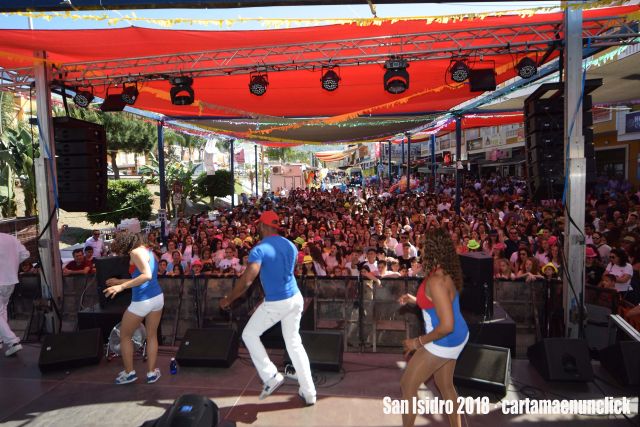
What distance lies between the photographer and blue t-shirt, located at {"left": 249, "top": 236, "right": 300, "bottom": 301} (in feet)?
11.7

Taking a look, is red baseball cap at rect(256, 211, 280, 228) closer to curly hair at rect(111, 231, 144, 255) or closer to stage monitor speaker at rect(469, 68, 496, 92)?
curly hair at rect(111, 231, 144, 255)

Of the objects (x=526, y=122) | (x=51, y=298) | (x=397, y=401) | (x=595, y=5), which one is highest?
(x=595, y=5)

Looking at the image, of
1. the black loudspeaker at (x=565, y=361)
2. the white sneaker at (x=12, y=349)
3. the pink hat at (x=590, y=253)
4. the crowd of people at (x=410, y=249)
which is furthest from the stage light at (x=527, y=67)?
the white sneaker at (x=12, y=349)

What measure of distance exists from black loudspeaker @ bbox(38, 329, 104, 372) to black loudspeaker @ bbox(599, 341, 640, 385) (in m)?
5.23

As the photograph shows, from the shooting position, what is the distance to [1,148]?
52.0 ft

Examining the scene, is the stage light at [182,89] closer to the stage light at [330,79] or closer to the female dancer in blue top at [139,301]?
the stage light at [330,79]

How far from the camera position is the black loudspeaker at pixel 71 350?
455 centimetres

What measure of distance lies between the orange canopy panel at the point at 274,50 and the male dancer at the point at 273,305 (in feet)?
9.63

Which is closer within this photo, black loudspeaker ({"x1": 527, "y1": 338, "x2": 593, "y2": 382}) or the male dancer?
the male dancer

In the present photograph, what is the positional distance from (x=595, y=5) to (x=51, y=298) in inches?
278

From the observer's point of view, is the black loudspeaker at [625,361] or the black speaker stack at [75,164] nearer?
the black loudspeaker at [625,361]

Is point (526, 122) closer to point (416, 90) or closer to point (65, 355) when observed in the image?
point (416, 90)

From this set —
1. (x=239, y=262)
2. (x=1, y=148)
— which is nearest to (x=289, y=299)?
(x=239, y=262)

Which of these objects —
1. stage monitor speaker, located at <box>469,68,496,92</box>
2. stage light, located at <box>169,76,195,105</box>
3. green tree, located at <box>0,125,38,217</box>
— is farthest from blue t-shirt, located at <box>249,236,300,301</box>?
green tree, located at <box>0,125,38,217</box>
